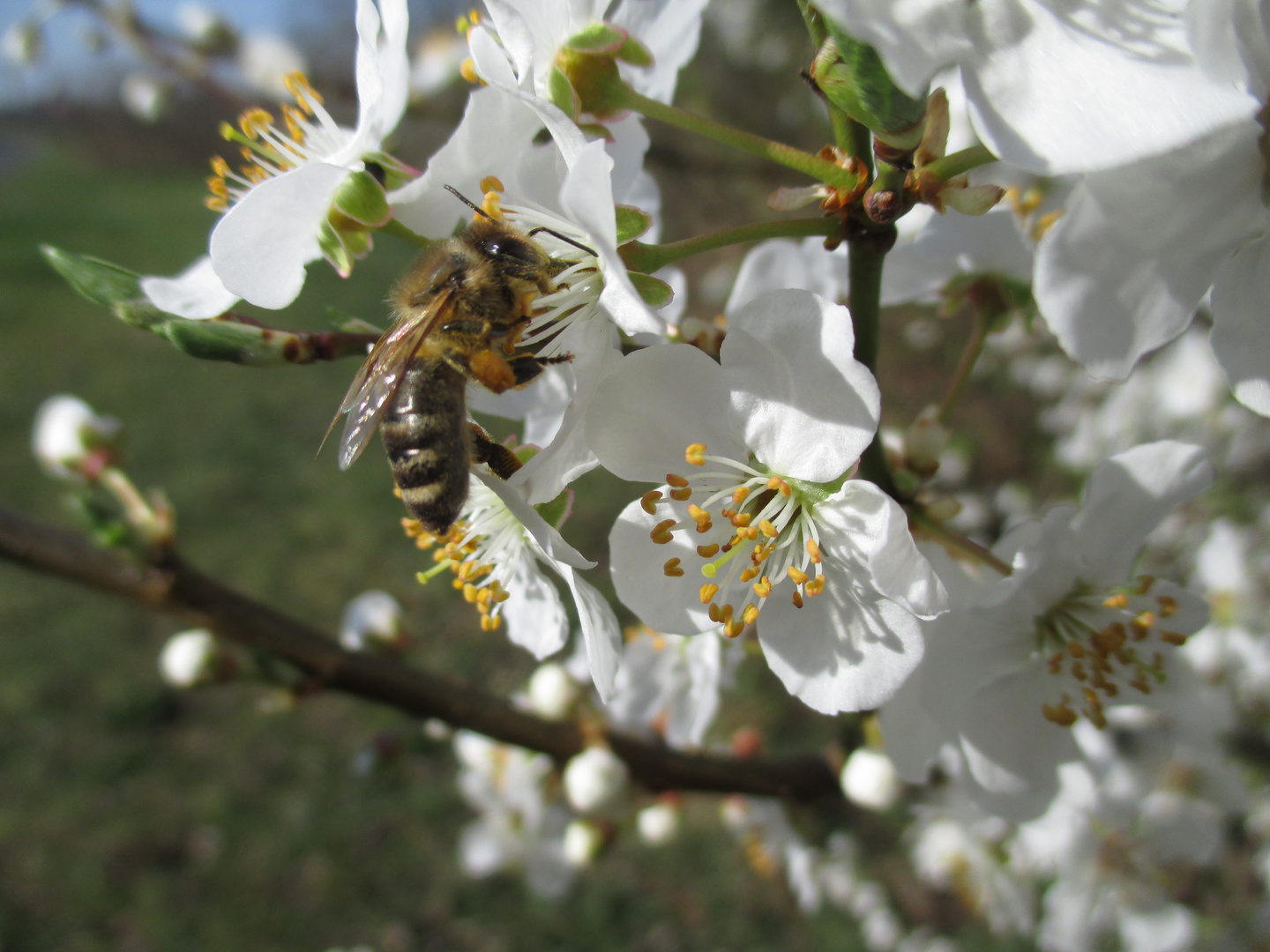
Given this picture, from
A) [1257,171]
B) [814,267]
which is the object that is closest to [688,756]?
[814,267]

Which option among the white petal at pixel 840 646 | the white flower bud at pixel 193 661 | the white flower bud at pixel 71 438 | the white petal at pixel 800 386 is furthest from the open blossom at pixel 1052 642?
the white flower bud at pixel 71 438

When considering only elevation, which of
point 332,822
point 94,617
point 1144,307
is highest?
point 1144,307

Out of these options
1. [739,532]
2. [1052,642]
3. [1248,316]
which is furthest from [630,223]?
[1052,642]

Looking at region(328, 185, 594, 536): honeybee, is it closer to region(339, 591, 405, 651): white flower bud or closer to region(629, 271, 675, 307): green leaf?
region(629, 271, 675, 307): green leaf

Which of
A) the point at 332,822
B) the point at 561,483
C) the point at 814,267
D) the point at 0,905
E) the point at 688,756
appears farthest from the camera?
the point at 332,822

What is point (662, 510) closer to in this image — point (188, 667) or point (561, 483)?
point (561, 483)

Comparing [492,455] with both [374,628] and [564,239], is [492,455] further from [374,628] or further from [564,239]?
[374,628]

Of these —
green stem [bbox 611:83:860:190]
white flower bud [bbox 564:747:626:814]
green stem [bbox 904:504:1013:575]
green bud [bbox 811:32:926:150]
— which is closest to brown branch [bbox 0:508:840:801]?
white flower bud [bbox 564:747:626:814]
